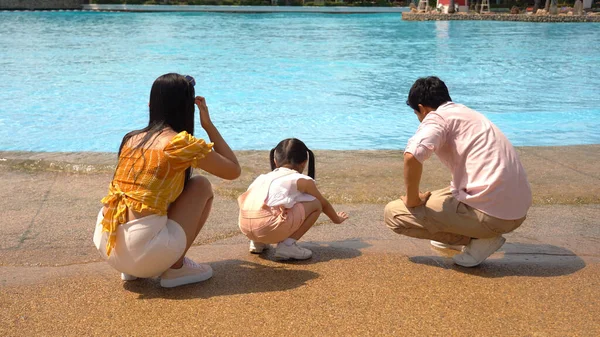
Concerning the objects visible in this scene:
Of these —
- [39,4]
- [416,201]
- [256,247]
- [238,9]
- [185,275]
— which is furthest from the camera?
[39,4]

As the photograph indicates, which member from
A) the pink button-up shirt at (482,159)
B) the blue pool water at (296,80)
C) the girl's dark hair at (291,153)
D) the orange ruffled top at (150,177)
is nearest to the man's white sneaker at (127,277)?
the orange ruffled top at (150,177)

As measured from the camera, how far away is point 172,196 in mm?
3062

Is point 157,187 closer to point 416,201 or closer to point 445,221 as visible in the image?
point 416,201

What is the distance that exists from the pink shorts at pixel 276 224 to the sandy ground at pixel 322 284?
0.17m

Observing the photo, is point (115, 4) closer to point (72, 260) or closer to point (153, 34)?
point (153, 34)

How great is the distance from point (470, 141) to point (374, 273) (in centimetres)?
85

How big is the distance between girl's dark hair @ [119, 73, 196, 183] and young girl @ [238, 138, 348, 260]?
2.17 ft

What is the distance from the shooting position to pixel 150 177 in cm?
298

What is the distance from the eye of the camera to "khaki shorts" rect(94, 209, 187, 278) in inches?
117

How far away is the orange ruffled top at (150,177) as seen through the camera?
2934 millimetres

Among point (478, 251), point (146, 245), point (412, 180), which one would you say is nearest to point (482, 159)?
point (412, 180)

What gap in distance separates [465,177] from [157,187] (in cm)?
159

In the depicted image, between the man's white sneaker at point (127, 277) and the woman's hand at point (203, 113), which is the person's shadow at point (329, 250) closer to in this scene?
the man's white sneaker at point (127, 277)

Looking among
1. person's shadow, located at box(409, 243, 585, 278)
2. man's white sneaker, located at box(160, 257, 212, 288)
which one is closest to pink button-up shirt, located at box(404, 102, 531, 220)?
person's shadow, located at box(409, 243, 585, 278)
